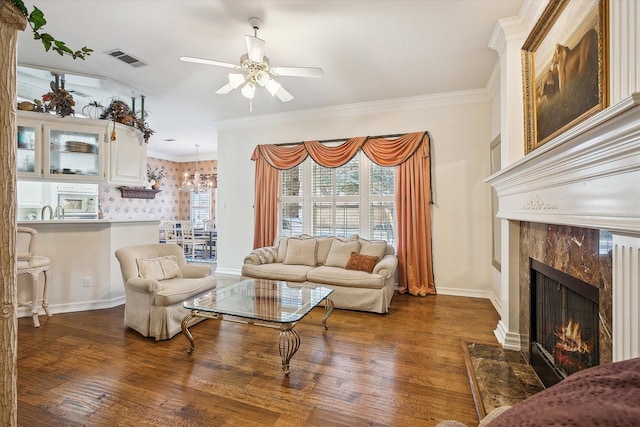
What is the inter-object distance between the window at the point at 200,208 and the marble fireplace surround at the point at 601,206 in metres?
8.62

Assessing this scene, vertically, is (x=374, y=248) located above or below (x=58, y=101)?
below

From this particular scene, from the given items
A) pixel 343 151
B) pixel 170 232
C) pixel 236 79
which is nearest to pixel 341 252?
pixel 343 151

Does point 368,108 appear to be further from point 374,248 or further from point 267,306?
point 267,306

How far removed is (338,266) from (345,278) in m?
0.49

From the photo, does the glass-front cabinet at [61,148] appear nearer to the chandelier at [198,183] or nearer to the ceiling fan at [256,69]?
the ceiling fan at [256,69]

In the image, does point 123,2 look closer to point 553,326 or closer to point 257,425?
point 257,425

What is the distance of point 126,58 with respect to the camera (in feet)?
11.2

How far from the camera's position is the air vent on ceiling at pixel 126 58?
327cm

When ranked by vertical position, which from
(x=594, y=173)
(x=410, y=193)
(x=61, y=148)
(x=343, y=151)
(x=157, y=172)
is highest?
(x=157, y=172)

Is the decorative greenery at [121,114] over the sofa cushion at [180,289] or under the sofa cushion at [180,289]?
over

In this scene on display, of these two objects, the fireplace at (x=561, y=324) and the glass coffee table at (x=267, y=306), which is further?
the glass coffee table at (x=267, y=306)

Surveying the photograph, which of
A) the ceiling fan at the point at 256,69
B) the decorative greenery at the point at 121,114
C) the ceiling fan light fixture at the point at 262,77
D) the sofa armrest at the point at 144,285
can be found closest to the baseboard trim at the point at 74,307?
the sofa armrest at the point at 144,285

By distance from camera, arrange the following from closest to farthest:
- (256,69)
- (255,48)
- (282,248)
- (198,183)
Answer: (255,48) < (256,69) < (282,248) < (198,183)

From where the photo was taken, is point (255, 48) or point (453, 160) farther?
point (453, 160)
